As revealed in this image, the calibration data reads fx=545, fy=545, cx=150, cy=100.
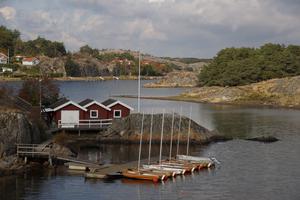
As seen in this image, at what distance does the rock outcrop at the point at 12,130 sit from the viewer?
41.4m

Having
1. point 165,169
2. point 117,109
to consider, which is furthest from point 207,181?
point 117,109

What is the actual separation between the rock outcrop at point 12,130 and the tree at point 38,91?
16.6m

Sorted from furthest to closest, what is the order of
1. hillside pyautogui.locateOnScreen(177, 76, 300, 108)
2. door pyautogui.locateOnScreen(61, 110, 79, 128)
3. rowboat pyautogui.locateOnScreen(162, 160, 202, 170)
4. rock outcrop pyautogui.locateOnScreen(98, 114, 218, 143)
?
hillside pyautogui.locateOnScreen(177, 76, 300, 108) < door pyautogui.locateOnScreen(61, 110, 79, 128) < rock outcrop pyautogui.locateOnScreen(98, 114, 218, 143) < rowboat pyautogui.locateOnScreen(162, 160, 202, 170)

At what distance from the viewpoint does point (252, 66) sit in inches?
5487

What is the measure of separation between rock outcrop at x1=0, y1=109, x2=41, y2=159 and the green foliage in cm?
9747

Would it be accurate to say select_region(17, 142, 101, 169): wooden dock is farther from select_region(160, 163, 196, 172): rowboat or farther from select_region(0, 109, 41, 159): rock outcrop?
select_region(160, 163, 196, 172): rowboat

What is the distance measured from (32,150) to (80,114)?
48.2 ft

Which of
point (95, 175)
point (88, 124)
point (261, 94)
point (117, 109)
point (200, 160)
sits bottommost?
point (95, 175)

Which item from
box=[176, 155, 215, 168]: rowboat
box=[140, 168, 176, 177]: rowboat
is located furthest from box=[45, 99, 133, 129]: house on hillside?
box=[140, 168, 176, 177]: rowboat

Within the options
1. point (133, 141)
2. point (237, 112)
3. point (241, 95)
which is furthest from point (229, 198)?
point (241, 95)

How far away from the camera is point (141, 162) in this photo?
141 feet

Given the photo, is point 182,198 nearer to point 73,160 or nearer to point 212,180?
point 212,180

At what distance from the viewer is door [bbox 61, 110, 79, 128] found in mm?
56250

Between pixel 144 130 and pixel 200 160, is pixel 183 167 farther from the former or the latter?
pixel 144 130
